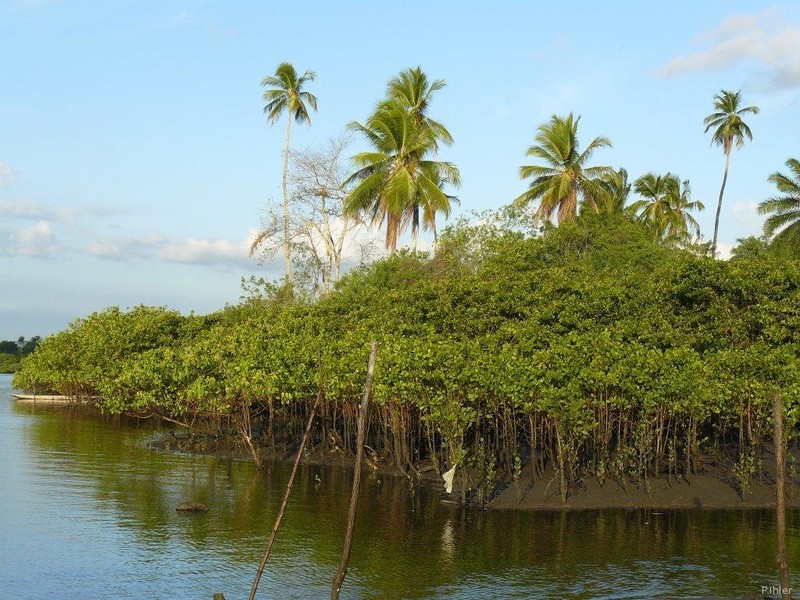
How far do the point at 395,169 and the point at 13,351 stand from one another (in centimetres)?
8457

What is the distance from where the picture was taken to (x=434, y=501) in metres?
19.0

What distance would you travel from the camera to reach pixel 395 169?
36812mm

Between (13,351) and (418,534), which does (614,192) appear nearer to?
(418,534)

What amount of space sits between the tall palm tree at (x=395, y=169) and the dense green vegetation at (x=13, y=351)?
223ft

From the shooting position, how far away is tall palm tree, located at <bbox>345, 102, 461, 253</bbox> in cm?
3622

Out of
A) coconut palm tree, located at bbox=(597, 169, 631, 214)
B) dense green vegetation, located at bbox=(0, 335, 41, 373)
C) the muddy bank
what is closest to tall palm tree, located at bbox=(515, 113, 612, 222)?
coconut palm tree, located at bbox=(597, 169, 631, 214)

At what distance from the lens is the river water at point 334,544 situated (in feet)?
41.7

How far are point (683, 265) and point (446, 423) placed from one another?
25.3ft

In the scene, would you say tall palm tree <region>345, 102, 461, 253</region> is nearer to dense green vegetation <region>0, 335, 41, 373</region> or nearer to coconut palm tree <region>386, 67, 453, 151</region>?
coconut palm tree <region>386, 67, 453, 151</region>

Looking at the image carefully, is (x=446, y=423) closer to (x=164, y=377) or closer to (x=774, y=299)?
(x=774, y=299)

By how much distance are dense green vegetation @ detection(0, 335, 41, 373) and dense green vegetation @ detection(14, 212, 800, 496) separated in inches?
2837

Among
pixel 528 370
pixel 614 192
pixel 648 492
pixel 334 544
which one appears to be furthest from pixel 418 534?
pixel 614 192

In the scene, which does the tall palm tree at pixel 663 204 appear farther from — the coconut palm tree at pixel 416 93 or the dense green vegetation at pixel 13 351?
the dense green vegetation at pixel 13 351

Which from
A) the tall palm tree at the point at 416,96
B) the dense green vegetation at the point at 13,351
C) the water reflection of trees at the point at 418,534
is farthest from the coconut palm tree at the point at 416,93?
the dense green vegetation at the point at 13,351
